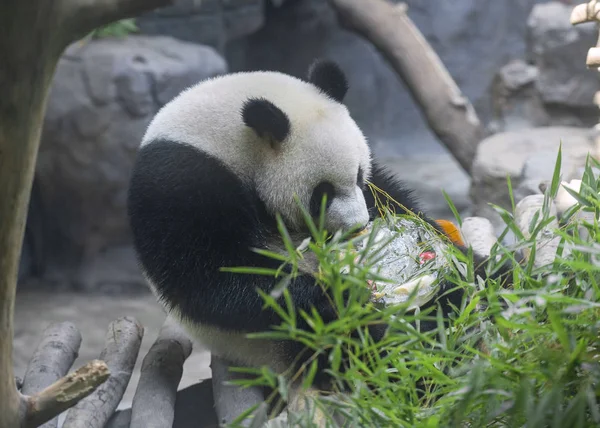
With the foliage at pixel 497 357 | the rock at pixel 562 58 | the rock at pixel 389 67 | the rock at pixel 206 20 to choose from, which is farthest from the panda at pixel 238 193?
the rock at pixel 389 67

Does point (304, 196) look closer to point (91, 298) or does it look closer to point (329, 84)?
point (329, 84)

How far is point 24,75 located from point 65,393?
72 centimetres

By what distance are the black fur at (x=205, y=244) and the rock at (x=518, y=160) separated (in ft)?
8.25

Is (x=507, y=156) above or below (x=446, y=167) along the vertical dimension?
above

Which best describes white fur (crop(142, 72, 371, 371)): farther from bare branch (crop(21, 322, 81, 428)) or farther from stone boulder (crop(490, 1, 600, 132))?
stone boulder (crop(490, 1, 600, 132))

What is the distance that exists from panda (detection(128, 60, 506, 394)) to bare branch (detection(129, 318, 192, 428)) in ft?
0.55

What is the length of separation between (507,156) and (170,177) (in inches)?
137

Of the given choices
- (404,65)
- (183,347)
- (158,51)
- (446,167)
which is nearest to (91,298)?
(158,51)

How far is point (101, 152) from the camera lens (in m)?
5.72

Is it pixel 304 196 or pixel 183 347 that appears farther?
pixel 183 347

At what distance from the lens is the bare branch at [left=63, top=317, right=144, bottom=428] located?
219cm

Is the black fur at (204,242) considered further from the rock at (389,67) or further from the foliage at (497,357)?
the rock at (389,67)

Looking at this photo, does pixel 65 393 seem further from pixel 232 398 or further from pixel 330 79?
pixel 330 79

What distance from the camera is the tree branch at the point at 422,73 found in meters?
5.59
